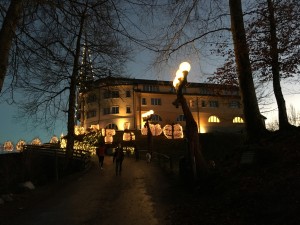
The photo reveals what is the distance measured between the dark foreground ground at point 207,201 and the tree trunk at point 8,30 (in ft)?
12.9

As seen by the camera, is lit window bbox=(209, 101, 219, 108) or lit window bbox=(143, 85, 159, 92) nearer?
lit window bbox=(143, 85, 159, 92)

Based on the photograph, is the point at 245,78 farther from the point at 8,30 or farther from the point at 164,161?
the point at 164,161

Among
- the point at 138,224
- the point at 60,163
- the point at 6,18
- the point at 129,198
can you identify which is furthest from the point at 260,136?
the point at 60,163

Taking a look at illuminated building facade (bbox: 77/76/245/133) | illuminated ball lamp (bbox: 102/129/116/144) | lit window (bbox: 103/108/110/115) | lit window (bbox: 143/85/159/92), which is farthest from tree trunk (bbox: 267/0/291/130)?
lit window (bbox: 143/85/159/92)

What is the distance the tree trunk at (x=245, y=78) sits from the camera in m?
13.4

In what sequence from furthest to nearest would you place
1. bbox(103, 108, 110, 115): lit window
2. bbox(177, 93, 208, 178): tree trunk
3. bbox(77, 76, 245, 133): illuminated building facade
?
1. bbox(103, 108, 110, 115): lit window
2. bbox(77, 76, 245, 133): illuminated building facade
3. bbox(177, 93, 208, 178): tree trunk

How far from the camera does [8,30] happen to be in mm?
7758

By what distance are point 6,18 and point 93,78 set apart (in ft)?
57.5

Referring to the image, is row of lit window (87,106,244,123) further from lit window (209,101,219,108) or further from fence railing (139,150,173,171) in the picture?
fence railing (139,150,173,171)

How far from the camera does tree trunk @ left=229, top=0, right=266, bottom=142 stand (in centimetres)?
1343

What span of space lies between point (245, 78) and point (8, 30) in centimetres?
881

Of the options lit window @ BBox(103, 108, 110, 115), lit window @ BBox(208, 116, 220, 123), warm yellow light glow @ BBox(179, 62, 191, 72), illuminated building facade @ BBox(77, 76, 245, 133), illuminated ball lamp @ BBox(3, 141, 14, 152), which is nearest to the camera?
warm yellow light glow @ BBox(179, 62, 191, 72)

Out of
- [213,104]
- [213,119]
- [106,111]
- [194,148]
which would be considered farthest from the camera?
[213,104]

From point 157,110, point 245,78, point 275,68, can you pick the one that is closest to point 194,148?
point 245,78
